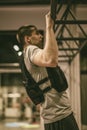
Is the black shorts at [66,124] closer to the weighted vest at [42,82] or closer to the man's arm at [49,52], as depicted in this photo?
the weighted vest at [42,82]

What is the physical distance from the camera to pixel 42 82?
1.86 metres

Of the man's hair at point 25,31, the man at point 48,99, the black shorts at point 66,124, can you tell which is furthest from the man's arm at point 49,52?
the black shorts at point 66,124

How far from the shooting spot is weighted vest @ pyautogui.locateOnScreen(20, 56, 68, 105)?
1.81 meters

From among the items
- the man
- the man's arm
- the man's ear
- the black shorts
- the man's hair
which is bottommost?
the black shorts

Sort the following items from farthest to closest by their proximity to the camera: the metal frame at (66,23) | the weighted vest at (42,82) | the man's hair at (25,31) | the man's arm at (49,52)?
the metal frame at (66,23)
the man's hair at (25,31)
the weighted vest at (42,82)
the man's arm at (49,52)

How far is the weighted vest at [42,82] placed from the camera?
71.4 inches

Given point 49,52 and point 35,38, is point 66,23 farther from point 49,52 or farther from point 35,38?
point 49,52

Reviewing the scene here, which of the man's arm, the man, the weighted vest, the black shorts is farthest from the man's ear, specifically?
the black shorts

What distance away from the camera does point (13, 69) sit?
257 inches

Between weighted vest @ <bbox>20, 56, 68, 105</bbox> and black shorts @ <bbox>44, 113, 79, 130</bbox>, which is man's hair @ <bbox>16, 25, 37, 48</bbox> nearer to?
weighted vest @ <bbox>20, 56, 68, 105</bbox>

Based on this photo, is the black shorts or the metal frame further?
the metal frame

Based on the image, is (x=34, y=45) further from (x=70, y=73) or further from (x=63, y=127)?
(x=70, y=73)

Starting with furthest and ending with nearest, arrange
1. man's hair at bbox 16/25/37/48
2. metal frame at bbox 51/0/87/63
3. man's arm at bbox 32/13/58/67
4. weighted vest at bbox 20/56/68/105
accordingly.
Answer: metal frame at bbox 51/0/87/63, man's hair at bbox 16/25/37/48, weighted vest at bbox 20/56/68/105, man's arm at bbox 32/13/58/67

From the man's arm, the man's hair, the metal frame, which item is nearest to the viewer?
the man's arm
